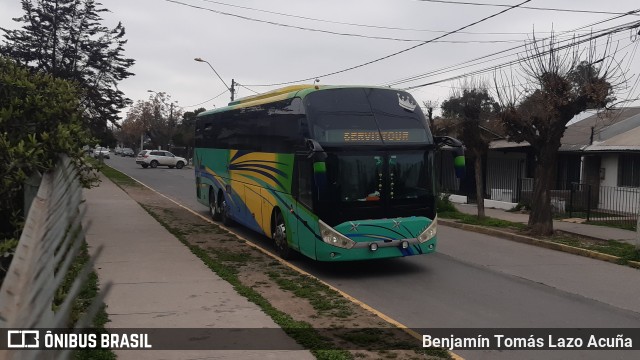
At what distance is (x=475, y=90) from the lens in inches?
846

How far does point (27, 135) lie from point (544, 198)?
1277 centimetres

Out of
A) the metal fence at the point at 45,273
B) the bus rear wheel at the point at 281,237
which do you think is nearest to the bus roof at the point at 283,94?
the bus rear wheel at the point at 281,237

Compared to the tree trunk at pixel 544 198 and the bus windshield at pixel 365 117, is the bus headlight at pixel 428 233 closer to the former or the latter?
the bus windshield at pixel 365 117

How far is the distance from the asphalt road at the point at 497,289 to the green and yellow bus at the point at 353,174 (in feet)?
2.06

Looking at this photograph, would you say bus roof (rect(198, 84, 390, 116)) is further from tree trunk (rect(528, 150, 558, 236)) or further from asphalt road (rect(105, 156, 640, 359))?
tree trunk (rect(528, 150, 558, 236))

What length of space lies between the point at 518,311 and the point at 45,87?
21.0 feet

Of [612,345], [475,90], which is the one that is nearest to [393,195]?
[612,345]

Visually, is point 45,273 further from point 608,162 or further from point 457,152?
point 608,162

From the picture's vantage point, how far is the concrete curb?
11219 millimetres

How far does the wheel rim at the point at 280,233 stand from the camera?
10.1 metres

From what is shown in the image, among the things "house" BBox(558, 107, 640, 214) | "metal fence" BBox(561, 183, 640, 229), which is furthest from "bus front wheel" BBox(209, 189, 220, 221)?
"house" BBox(558, 107, 640, 214)

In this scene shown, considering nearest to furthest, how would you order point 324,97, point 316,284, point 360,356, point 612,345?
point 360,356
point 612,345
point 316,284
point 324,97

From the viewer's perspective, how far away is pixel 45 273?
2080mm

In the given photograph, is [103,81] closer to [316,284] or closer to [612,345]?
[316,284]
